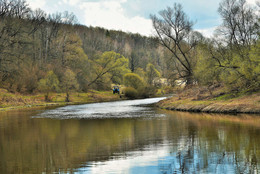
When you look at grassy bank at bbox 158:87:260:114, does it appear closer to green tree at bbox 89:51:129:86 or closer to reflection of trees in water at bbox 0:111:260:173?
reflection of trees in water at bbox 0:111:260:173

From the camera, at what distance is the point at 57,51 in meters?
84.6

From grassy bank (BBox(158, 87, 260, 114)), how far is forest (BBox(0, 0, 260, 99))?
4.10 ft

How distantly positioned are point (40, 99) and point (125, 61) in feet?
123

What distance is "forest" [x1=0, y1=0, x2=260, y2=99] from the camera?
3606 cm

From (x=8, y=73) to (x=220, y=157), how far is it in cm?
5658

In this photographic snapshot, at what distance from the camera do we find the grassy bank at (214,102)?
2997 centimetres

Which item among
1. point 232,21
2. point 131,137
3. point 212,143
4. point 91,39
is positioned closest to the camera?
point 212,143

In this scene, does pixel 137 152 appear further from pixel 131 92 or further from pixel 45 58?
pixel 45 58

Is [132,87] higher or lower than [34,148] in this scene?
higher

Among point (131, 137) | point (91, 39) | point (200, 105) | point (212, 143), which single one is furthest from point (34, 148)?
point (91, 39)

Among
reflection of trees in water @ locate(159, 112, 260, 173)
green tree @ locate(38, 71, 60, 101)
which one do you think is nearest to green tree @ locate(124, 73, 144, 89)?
green tree @ locate(38, 71, 60, 101)

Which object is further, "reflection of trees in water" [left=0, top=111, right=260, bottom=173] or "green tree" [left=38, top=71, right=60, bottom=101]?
"green tree" [left=38, top=71, right=60, bottom=101]

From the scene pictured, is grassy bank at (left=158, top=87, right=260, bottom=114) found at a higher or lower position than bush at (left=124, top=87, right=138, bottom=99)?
lower

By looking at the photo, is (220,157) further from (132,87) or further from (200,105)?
(132,87)
